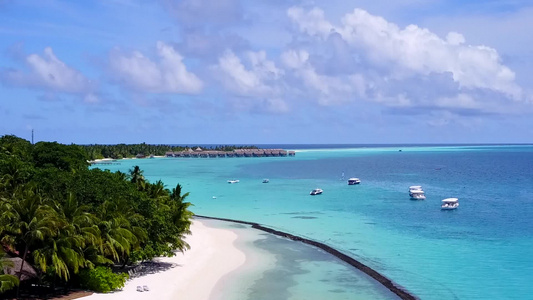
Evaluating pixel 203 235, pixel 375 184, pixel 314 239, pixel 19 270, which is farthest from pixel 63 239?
pixel 375 184

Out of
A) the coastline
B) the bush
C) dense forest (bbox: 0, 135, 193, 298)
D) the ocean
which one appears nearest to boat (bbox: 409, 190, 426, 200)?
the ocean

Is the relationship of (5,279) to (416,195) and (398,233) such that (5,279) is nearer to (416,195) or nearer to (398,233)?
(398,233)

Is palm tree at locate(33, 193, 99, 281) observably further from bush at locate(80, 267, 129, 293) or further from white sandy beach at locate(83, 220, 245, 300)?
white sandy beach at locate(83, 220, 245, 300)

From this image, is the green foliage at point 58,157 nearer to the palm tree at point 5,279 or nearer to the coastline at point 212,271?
the coastline at point 212,271

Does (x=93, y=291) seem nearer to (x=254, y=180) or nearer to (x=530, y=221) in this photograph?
(x=530, y=221)

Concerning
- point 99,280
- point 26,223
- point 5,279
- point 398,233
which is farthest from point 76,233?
point 398,233

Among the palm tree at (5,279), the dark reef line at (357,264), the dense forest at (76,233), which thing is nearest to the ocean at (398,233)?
the dark reef line at (357,264)
